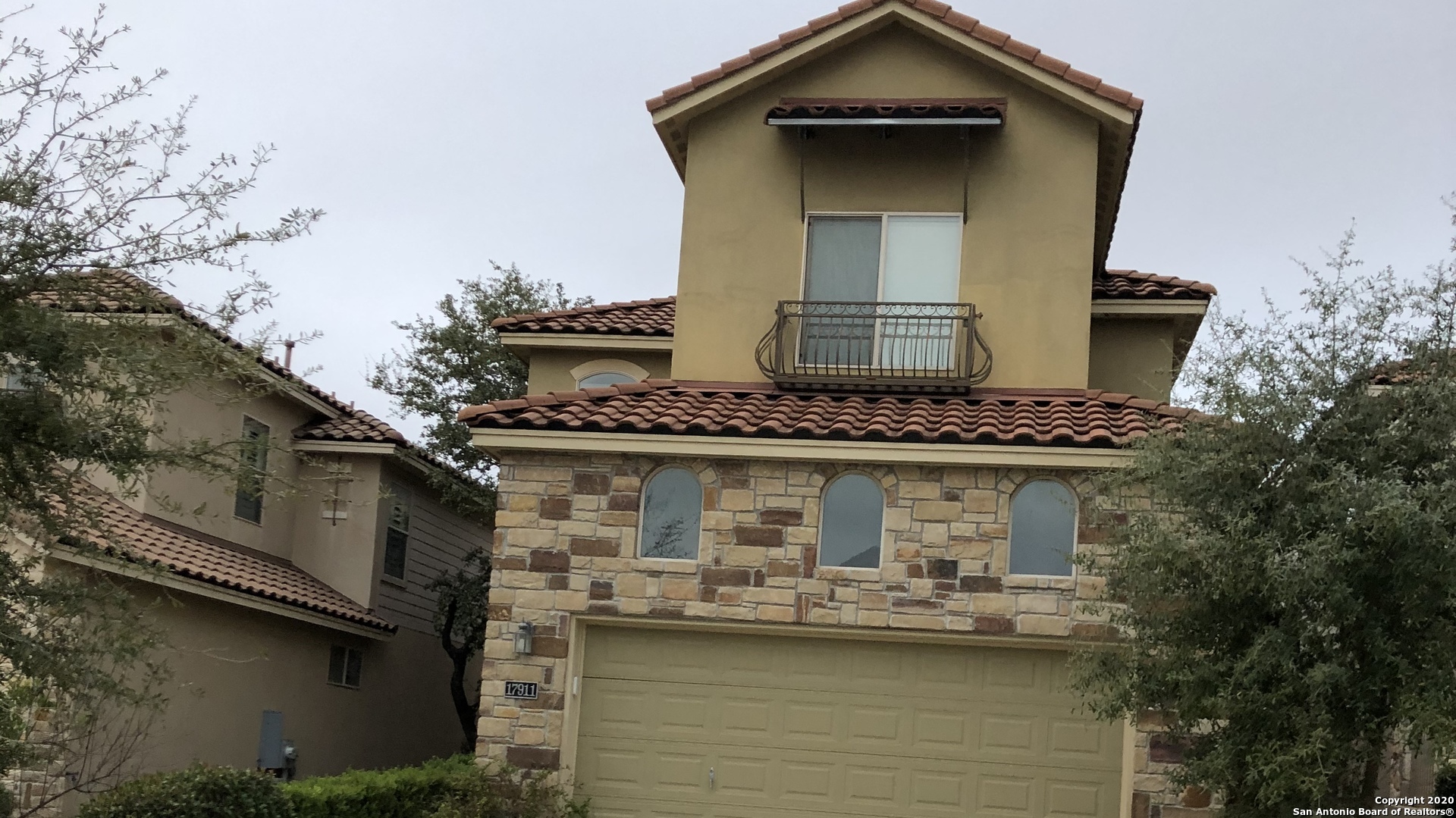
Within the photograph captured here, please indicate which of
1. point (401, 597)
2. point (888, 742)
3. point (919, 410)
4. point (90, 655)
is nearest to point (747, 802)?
point (888, 742)

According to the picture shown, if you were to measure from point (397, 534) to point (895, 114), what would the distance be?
11.3 m

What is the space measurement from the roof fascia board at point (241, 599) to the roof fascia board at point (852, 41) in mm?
7348

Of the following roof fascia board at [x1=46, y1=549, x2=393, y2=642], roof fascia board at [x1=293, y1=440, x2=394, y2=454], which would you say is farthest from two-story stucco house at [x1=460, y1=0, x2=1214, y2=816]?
roof fascia board at [x1=293, y1=440, x2=394, y2=454]

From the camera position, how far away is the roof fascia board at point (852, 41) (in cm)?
1588

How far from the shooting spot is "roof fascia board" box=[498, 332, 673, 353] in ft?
61.9

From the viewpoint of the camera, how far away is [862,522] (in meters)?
14.0

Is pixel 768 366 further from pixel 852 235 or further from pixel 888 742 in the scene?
pixel 888 742

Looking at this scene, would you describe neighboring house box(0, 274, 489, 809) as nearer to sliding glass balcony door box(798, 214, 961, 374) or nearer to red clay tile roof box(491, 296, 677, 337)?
red clay tile roof box(491, 296, 677, 337)

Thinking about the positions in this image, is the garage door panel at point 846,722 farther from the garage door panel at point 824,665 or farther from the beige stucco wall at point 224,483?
the beige stucco wall at point 224,483

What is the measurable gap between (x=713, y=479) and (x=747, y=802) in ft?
10.2

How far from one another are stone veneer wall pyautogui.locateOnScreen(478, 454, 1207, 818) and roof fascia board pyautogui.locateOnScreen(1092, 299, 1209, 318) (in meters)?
3.87


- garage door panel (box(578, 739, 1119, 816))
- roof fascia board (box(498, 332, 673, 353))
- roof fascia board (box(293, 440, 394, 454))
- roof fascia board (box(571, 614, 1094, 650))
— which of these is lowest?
garage door panel (box(578, 739, 1119, 816))

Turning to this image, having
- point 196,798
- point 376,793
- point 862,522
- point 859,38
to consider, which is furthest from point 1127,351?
point 196,798

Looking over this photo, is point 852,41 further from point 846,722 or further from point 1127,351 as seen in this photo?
point 846,722
